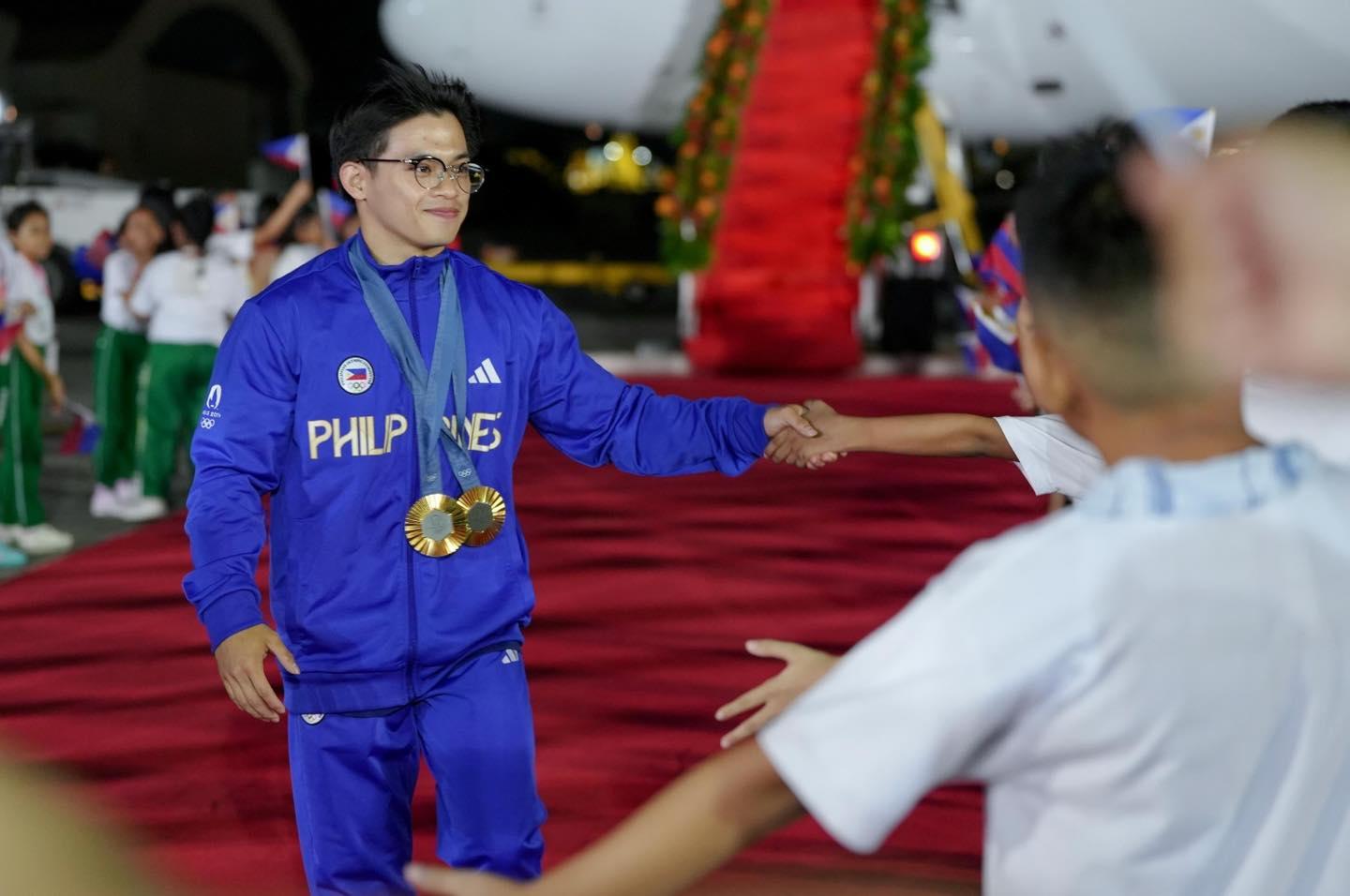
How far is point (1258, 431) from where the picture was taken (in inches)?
69.8

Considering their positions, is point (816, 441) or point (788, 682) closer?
point (788, 682)

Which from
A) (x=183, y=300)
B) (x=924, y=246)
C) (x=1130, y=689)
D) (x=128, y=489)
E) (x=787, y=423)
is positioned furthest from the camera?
(x=924, y=246)

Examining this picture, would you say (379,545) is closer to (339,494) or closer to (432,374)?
(339,494)

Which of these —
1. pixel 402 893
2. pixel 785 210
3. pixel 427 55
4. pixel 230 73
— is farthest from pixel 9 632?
pixel 230 73

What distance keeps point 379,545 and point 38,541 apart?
508 cm

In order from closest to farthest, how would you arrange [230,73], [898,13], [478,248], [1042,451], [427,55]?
[1042,451] < [898,13] < [427,55] < [478,248] < [230,73]

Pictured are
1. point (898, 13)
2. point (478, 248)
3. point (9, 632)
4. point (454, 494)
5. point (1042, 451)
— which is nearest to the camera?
point (1042, 451)

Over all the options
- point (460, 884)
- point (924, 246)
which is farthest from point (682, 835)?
point (924, 246)

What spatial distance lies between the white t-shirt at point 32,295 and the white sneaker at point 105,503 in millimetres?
1005

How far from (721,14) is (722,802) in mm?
11674

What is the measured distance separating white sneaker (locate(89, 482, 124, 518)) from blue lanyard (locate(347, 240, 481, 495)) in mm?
5726

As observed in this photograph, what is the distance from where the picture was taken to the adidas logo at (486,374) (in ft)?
7.49

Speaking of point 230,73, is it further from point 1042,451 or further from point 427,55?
point 1042,451

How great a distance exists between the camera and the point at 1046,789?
3.48 ft
